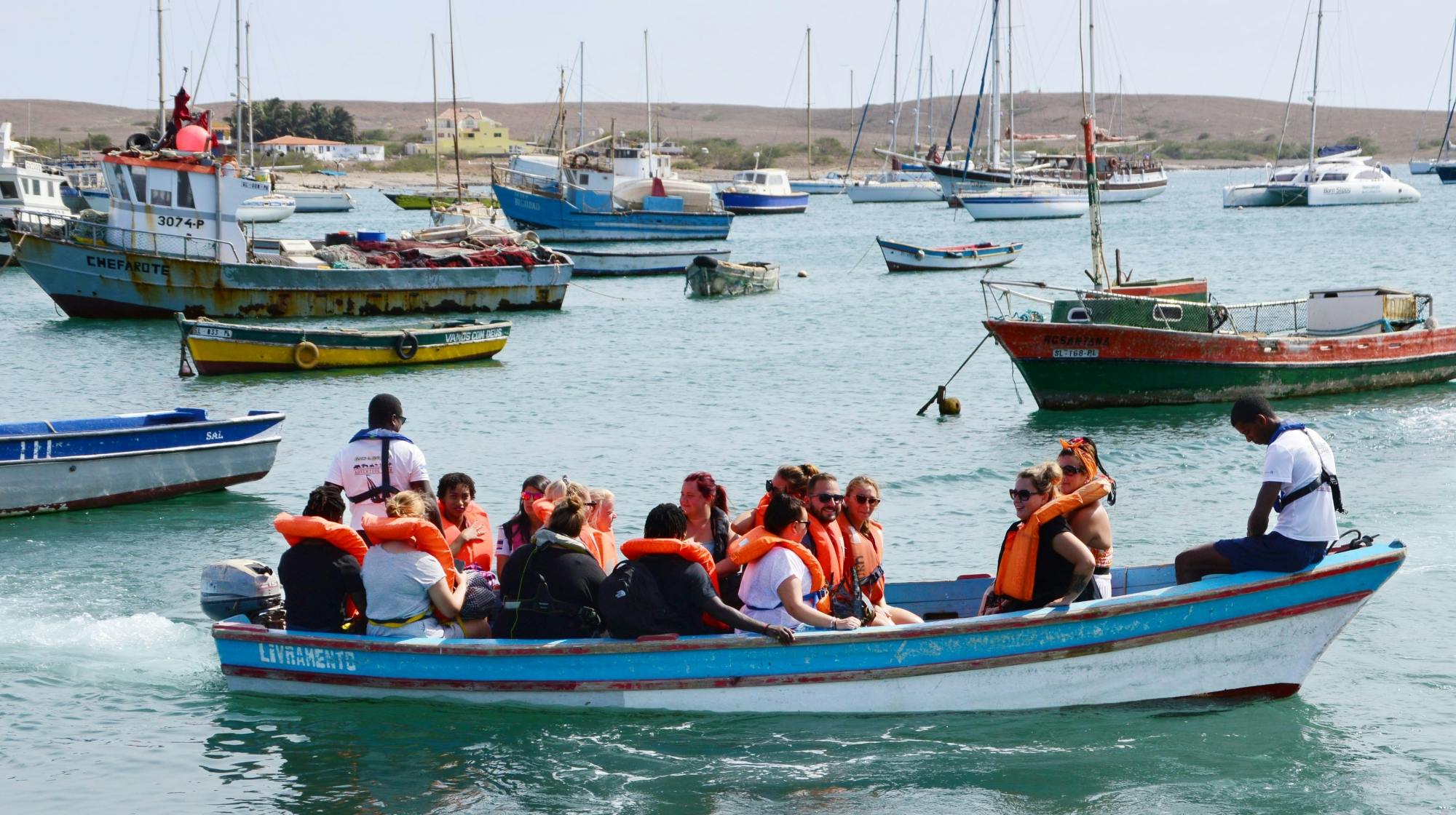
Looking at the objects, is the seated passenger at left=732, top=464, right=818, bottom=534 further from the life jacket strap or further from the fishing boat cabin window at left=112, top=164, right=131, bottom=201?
the fishing boat cabin window at left=112, top=164, right=131, bottom=201

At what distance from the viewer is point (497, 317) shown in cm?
3750

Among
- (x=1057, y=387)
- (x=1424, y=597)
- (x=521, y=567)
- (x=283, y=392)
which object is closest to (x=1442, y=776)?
(x=1424, y=597)

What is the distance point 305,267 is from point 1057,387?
1994cm

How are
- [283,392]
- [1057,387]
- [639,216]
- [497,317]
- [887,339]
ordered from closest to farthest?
[1057,387], [283,392], [887,339], [497,317], [639,216]

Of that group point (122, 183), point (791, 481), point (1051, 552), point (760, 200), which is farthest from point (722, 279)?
point (760, 200)

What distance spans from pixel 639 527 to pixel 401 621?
19.7 ft

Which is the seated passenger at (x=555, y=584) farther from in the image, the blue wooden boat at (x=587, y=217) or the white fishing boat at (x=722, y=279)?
the blue wooden boat at (x=587, y=217)

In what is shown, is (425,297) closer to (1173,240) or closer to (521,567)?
(521,567)

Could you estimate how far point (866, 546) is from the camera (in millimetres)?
9500

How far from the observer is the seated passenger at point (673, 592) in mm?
8805

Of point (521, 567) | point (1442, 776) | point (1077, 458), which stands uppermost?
point (1077, 458)

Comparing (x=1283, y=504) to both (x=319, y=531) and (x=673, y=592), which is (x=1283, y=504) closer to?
(x=673, y=592)

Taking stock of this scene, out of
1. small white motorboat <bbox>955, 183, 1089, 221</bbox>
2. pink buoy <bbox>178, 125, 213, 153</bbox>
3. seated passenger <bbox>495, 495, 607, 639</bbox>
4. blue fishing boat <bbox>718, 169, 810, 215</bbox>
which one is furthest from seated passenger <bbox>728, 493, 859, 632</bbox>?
blue fishing boat <bbox>718, 169, 810, 215</bbox>

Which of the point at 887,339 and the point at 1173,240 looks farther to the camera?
the point at 1173,240
